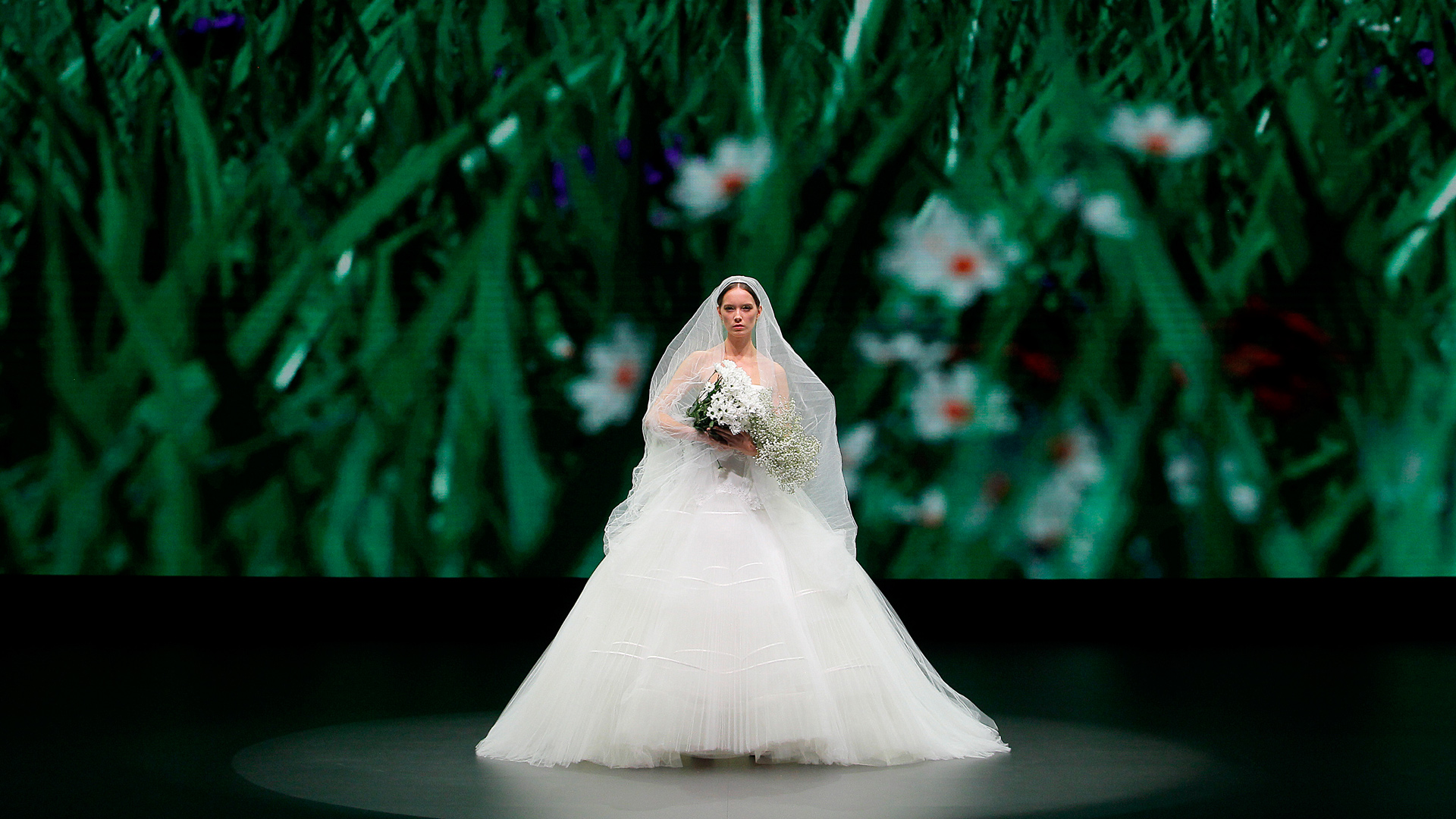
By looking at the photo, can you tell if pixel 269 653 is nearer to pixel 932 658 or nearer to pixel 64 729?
pixel 64 729

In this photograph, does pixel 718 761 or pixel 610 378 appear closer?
pixel 718 761

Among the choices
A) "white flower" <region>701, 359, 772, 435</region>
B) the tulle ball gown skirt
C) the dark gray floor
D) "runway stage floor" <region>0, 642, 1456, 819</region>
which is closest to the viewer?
the dark gray floor

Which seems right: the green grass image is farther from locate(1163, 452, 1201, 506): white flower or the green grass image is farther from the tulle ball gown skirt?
the tulle ball gown skirt

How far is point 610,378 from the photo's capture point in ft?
22.5

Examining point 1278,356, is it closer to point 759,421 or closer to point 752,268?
point 752,268

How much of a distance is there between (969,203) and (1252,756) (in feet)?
10.5

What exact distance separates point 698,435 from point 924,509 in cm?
268

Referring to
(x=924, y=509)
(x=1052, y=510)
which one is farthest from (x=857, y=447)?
(x=1052, y=510)

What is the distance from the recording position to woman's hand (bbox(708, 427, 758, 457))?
169 inches

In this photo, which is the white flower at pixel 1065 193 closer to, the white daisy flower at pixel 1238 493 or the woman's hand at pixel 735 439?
the white daisy flower at pixel 1238 493

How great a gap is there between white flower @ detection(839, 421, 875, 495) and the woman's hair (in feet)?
8.09

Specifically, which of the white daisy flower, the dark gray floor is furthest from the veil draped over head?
the white daisy flower

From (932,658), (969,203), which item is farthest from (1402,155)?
(932,658)

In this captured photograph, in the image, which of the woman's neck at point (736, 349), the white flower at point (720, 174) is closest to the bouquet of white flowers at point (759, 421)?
the woman's neck at point (736, 349)
